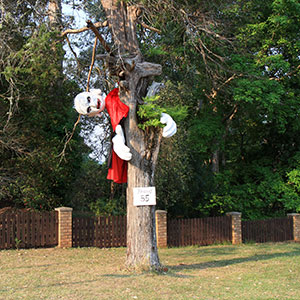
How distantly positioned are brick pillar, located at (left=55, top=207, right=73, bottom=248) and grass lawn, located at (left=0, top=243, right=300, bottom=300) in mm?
485

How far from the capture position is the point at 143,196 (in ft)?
32.9

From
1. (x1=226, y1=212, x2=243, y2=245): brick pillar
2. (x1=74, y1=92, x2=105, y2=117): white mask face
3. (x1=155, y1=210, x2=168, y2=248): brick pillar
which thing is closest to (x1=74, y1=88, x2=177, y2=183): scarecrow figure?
(x1=74, y1=92, x2=105, y2=117): white mask face

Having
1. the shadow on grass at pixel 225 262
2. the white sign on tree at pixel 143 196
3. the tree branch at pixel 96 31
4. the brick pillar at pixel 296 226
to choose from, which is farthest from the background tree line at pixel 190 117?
the shadow on grass at pixel 225 262

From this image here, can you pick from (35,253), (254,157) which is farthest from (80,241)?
(254,157)

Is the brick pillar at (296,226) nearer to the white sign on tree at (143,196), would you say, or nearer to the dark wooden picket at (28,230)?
the dark wooden picket at (28,230)

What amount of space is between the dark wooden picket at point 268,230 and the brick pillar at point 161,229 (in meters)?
4.04

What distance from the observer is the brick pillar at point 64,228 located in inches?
565

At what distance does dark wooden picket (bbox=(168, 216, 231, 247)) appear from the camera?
52.3ft

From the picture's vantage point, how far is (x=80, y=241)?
14766 millimetres

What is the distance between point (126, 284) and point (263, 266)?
4376mm

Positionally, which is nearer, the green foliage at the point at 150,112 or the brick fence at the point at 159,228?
the green foliage at the point at 150,112

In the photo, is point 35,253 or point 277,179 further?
point 277,179

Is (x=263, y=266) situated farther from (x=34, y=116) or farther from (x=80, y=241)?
(x=34, y=116)

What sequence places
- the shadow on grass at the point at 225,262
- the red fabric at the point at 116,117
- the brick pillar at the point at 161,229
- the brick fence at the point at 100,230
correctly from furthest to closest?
the brick pillar at the point at 161,229
the brick fence at the point at 100,230
the shadow on grass at the point at 225,262
the red fabric at the point at 116,117
